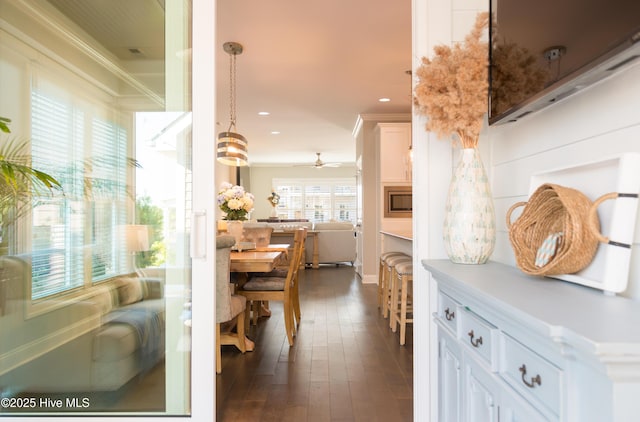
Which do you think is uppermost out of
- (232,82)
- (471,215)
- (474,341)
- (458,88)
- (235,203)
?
(232,82)

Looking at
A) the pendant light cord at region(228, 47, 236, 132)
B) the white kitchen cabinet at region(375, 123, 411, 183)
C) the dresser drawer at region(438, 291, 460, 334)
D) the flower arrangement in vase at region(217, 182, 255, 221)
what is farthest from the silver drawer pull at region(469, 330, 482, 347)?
the white kitchen cabinet at region(375, 123, 411, 183)

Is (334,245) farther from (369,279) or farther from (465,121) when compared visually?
(465,121)

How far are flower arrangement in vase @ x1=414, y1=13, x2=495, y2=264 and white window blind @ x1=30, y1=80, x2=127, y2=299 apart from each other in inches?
53.8

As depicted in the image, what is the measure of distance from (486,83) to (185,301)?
5.08 ft

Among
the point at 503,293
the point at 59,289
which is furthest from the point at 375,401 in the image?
the point at 59,289

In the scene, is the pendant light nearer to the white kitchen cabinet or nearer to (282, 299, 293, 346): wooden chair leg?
(282, 299, 293, 346): wooden chair leg

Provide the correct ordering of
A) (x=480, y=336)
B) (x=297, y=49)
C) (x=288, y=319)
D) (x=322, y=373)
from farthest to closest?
(x=297, y=49)
(x=288, y=319)
(x=322, y=373)
(x=480, y=336)

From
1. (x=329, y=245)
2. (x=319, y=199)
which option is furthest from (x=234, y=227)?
(x=319, y=199)

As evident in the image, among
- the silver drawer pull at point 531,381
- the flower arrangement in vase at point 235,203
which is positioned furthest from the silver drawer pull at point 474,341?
the flower arrangement in vase at point 235,203

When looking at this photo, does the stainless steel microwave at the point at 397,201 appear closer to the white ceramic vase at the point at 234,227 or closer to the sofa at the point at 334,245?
the sofa at the point at 334,245

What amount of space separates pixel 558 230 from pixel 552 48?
1.78 ft

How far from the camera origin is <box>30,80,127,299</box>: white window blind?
5.39 ft

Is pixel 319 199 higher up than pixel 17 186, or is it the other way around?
pixel 319 199

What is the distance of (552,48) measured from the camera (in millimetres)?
1092
